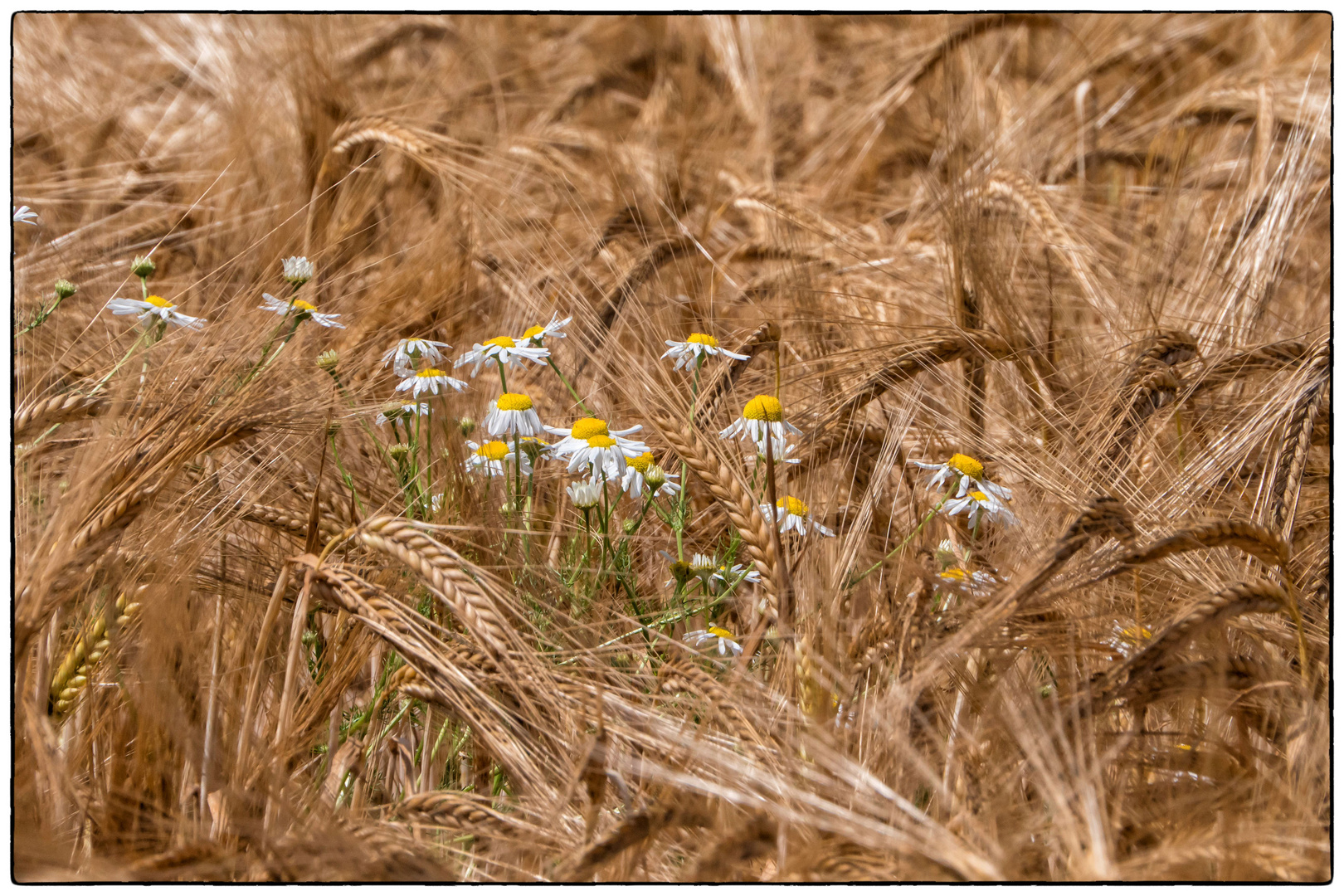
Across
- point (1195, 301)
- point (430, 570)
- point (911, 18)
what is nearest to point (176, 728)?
point (430, 570)

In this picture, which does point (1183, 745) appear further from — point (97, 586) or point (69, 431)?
point (69, 431)

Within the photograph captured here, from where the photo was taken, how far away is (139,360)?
1.33 m

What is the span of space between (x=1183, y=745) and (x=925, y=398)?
23.2 inches

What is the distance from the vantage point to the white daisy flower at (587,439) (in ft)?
4.21

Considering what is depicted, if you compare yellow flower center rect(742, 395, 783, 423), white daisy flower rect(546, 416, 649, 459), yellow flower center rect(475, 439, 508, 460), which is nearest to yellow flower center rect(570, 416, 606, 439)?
white daisy flower rect(546, 416, 649, 459)

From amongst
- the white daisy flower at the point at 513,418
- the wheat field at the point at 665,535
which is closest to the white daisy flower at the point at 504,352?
the wheat field at the point at 665,535

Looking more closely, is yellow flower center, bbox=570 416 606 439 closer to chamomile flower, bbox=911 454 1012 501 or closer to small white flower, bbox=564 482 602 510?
small white flower, bbox=564 482 602 510

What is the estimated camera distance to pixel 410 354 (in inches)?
59.7

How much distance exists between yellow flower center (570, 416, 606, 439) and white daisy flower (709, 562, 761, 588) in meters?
0.24

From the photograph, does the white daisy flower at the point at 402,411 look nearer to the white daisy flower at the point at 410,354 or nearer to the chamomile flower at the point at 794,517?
the white daisy flower at the point at 410,354

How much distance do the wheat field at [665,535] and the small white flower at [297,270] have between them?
1cm

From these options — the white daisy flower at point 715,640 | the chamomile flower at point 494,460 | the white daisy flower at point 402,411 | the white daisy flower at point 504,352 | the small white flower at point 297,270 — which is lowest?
the white daisy flower at point 715,640

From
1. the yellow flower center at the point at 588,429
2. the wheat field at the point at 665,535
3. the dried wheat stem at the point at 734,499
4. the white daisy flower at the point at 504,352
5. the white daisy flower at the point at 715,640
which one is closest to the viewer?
the wheat field at the point at 665,535

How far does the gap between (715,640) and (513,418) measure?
0.41m
